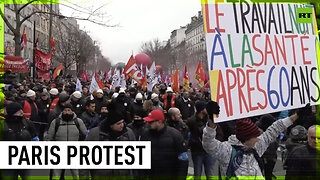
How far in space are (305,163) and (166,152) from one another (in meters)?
1.67

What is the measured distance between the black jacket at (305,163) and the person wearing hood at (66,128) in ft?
10.6

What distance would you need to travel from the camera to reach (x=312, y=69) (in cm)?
427

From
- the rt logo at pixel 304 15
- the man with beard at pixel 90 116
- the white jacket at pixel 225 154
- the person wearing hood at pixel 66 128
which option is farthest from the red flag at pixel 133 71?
the white jacket at pixel 225 154

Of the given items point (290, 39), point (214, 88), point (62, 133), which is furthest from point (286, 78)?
point (62, 133)

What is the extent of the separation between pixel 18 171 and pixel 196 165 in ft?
8.49

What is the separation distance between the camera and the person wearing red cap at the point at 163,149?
16.2 ft

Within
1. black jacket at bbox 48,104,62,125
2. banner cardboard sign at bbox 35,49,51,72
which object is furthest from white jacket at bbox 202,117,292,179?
banner cardboard sign at bbox 35,49,51,72

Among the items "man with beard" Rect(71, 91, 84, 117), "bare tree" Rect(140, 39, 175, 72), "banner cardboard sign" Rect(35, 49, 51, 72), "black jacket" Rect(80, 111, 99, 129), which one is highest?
"bare tree" Rect(140, 39, 175, 72)

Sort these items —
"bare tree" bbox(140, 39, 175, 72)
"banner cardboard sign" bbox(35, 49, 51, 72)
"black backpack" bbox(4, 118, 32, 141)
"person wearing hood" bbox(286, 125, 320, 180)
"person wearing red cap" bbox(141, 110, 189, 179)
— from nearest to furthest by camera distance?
"person wearing hood" bbox(286, 125, 320, 180), "person wearing red cap" bbox(141, 110, 189, 179), "black backpack" bbox(4, 118, 32, 141), "banner cardboard sign" bbox(35, 49, 51, 72), "bare tree" bbox(140, 39, 175, 72)

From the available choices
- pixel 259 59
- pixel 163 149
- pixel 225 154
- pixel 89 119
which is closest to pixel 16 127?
pixel 89 119

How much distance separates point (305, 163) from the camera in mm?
4141

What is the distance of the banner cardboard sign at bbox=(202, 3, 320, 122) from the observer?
3500 millimetres

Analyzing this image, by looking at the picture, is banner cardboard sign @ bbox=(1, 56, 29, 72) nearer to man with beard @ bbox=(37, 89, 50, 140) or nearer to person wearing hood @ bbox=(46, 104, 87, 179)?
man with beard @ bbox=(37, 89, 50, 140)

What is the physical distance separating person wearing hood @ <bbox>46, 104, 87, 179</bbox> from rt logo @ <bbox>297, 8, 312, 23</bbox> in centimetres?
351
